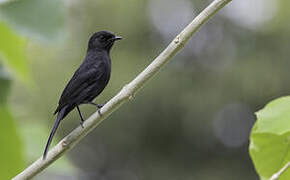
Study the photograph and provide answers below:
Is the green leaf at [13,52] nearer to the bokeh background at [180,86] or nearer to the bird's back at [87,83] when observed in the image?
the bird's back at [87,83]

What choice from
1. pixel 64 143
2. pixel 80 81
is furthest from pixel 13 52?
pixel 64 143

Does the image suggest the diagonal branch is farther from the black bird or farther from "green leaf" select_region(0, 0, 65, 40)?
the black bird

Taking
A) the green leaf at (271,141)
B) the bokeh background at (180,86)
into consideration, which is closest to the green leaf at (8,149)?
the green leaf at (271,141)

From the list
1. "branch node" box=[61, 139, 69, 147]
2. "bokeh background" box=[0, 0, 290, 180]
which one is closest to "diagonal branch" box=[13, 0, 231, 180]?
"branch node" box=[61, 139, 69, 147]

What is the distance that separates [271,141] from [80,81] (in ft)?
Answer: 2.84

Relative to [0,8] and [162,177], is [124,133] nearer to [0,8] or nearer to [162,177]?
[162,177]

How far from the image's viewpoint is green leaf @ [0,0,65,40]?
1.53 metres

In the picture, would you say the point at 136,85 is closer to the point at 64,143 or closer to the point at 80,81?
the point at 64,143

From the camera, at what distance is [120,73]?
14266 millimetres

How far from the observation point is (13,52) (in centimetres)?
183

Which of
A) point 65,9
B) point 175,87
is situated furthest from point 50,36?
point 175,87

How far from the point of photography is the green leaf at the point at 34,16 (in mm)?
1534

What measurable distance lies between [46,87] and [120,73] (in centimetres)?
183

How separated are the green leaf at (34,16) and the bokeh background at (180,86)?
12.1 meters
